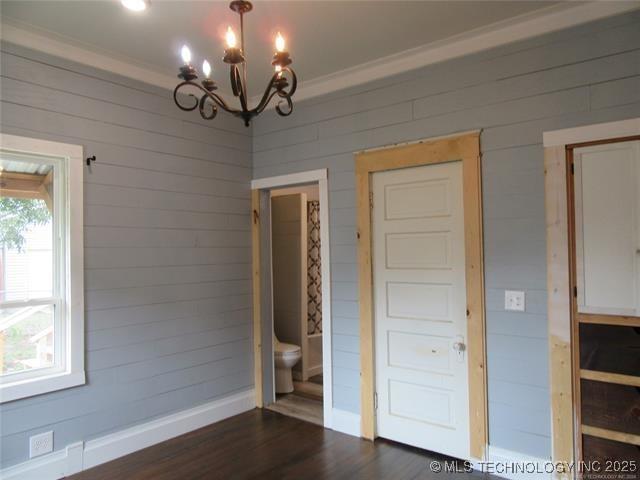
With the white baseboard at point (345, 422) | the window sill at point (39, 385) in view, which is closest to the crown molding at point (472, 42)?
the white baseboard at point (345, 422)

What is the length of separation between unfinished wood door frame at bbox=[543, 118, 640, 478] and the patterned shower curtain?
3065mm

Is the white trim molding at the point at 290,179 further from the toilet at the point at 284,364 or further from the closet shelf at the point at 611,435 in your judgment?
the closet shelf at the point at 611,435

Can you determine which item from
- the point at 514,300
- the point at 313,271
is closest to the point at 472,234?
the point at 514,300

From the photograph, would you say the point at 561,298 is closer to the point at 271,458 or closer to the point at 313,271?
the point at 271,458

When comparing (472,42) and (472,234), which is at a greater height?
(472,42)

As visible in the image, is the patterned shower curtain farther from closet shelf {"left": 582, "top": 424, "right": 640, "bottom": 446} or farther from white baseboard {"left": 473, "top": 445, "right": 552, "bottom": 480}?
closet shelf {"left": 582, "top": 424, "right": 640, "bottom": 446}

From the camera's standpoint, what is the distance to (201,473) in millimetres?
2896

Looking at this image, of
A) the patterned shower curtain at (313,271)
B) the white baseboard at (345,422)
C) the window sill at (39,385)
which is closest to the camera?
the window sill at (39,385)

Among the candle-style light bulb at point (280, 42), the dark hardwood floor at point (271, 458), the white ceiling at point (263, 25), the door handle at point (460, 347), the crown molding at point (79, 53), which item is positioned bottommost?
the dark hardwood floor at point (271, 458)

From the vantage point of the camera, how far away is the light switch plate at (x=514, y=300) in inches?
107

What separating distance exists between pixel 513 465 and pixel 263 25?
3.19 meters

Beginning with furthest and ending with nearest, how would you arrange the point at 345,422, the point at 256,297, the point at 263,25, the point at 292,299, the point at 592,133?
1. the point at 292,299
2. the point at 256,297
3. the point at 345,422
4. the point at 263,25
5. the point at 592,133

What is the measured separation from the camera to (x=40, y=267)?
2873 mm

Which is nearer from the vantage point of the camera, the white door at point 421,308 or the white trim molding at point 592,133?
the white trim molding at point 592,133
